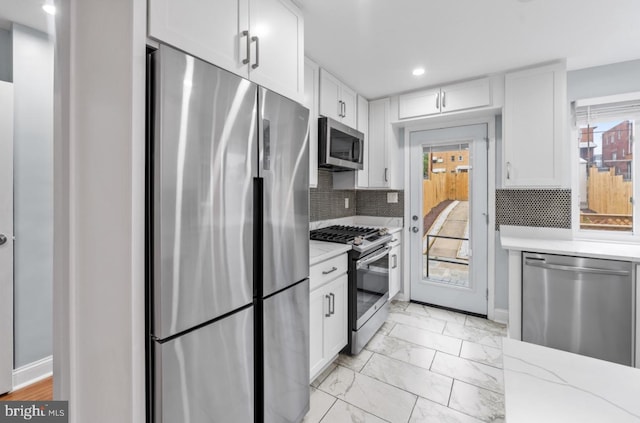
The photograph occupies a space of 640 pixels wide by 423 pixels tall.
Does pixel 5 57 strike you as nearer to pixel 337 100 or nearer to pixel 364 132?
pixel 337 100

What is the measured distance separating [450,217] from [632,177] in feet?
4.96

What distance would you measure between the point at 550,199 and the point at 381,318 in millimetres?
1983

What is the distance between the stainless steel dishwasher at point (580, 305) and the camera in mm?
2002

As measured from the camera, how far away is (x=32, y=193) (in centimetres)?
195

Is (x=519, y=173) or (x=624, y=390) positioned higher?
(x=519, y=173)

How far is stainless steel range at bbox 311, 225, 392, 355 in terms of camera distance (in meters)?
2.26

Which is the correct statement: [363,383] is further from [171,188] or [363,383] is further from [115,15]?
[115,15]

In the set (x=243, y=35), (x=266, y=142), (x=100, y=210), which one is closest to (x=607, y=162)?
(x=266, y=142)

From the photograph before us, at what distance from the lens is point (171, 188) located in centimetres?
96

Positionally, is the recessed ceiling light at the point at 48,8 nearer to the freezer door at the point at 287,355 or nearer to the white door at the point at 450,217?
the freezer door at the point at 287,355

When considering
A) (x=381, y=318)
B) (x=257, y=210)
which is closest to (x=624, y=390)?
(x=257, y=210)

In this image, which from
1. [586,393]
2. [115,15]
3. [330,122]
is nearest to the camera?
[586,393]

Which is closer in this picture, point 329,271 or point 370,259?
point 329,271

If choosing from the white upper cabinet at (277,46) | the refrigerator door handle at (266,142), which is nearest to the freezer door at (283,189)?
→ the refrigerator door handle at (266,142)
